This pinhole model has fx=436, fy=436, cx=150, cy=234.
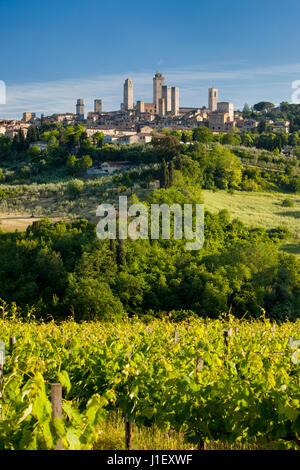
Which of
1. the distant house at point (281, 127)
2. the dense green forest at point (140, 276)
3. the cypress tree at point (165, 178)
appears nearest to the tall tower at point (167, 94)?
the distant house at point (281, 127)

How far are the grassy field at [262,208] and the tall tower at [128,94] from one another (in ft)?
260

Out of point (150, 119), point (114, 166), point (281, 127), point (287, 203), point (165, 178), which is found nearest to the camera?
point (165, 178)

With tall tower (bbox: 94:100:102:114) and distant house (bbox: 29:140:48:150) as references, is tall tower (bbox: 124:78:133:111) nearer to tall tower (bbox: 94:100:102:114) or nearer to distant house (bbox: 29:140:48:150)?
tall tower (bbox: 94:100:102:114)

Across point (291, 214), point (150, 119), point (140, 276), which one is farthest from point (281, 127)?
point (140, 276)

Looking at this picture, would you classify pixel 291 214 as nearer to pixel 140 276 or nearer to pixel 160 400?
pixel 140 276

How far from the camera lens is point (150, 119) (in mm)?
78688

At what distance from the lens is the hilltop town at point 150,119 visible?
62500 mm

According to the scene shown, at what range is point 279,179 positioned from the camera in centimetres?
3341

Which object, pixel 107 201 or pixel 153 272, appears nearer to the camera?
pixel 153 272

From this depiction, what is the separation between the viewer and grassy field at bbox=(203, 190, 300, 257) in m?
25.0

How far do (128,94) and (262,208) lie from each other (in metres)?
82.9

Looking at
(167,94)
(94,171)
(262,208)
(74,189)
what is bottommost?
(262,208)

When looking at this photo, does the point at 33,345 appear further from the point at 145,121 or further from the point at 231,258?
the point at 145,121

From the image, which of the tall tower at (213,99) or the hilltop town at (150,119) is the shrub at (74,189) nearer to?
the hilltop town at (150,119)
